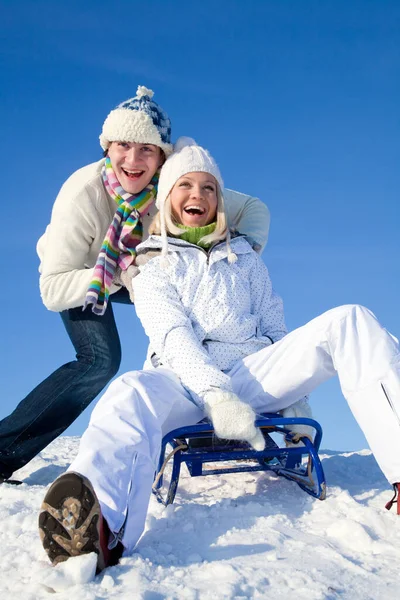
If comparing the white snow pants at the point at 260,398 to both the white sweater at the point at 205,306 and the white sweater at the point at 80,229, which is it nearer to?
the white sweater at the point at 205,306

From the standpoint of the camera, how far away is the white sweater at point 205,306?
318 centimetres

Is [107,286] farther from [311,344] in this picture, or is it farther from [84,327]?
[311,344]

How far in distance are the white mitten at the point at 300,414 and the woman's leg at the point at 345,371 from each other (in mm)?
98

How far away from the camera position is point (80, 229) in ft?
14.0

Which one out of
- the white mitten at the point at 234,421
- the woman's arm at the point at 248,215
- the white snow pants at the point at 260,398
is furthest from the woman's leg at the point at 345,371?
the woman's arm at the point at 248,215

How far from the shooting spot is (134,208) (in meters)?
4.22

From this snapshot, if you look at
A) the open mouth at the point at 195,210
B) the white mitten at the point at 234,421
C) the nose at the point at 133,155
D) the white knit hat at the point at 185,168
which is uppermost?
the nose at the point at 133,155

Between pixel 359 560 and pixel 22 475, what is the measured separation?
9.29 feet

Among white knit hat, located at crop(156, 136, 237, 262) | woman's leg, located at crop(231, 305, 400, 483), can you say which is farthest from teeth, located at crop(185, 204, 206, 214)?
woman's leg, located at crop(231, 305, 400, 483)

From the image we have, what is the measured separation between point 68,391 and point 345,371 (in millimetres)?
2106

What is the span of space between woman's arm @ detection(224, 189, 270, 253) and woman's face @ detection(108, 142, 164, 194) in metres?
0.55

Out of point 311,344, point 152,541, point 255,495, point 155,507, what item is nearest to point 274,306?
point 311,344

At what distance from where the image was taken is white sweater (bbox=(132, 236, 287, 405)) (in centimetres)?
318

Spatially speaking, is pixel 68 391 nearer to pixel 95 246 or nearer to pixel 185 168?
pixel 95 246
